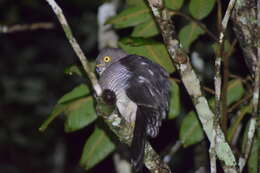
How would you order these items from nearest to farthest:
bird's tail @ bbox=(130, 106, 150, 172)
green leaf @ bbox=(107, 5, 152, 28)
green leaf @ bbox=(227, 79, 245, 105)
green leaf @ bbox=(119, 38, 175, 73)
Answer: bird's tail @ bbox=(130, 106, 150, 172) < green leaf @ bbox=(119, 38, 175, 73) < green leaf @ bbox=(107, 5, 152, 28) < green leaf @ bbox=(227, 79, 245, 105)

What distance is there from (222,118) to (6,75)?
4.90 meters

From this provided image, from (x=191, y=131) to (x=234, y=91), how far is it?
0.52m

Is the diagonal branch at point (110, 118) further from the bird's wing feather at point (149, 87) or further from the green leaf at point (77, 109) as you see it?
the green leaf at point (77, 109)

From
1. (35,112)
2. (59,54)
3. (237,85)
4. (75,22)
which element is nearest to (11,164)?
(35,112)

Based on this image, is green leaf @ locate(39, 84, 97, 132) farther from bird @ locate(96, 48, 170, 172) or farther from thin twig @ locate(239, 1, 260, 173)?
thin twig @ locate(239, 1, 260, 173)

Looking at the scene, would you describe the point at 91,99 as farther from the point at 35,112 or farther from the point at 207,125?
the point at 35,112

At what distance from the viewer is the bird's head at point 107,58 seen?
4.64 meters

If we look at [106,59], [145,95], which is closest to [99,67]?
[106,59]

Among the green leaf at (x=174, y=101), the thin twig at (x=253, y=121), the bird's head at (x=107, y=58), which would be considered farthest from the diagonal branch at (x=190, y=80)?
the bird's head at (x=107, y=58)

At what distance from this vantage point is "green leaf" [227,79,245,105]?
4570 millimetres

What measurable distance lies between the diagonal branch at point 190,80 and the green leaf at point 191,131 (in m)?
1.00

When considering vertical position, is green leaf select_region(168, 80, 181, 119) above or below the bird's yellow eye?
below

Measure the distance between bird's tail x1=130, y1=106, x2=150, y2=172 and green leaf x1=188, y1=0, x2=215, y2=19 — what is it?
1.14 metres

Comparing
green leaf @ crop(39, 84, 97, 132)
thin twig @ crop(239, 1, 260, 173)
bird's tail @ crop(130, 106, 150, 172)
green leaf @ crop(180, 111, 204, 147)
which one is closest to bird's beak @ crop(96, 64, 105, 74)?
green leaf @ crop(39, 84, 97, 132)
